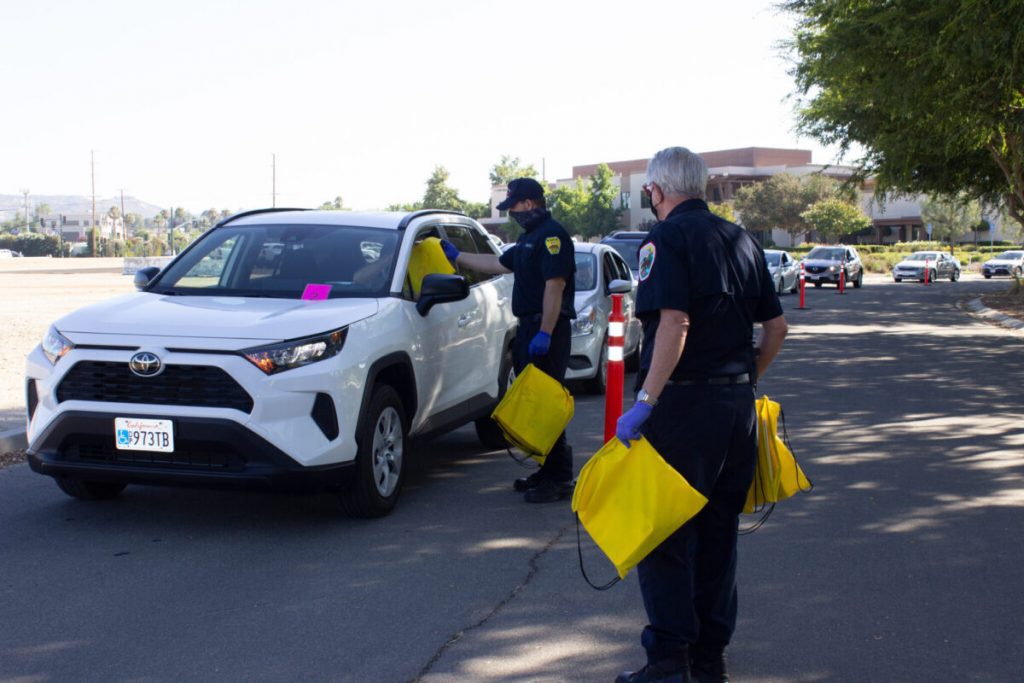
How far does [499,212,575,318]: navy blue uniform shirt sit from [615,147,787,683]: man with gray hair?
2.76 metres

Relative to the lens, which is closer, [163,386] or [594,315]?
[163,386]

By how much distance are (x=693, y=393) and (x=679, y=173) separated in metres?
0.80

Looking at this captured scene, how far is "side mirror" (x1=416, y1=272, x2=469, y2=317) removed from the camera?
22.8 ft

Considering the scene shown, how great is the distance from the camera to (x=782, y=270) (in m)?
33.3

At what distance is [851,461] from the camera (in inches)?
331

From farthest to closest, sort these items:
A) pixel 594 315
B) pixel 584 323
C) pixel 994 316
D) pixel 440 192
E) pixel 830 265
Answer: pixel 440 192 < pixel 830 265 < pixel 994 316 < pixel 594 315 < pixel 584 323

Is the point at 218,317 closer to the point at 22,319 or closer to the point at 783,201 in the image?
the point at 22,319

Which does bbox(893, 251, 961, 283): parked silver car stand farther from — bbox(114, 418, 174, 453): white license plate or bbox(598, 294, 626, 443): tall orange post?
bbox(114, 418, 174, 453): white license plate

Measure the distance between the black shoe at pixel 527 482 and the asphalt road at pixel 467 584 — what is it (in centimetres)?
12

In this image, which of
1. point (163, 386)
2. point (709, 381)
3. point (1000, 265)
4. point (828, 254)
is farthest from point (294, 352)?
point (1000, 265)

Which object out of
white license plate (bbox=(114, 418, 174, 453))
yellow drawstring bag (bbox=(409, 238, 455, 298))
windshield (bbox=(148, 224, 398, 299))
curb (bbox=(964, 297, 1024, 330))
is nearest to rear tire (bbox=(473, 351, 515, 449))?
yellow drawstring bag (bbox=(409, 238, 455, 298))

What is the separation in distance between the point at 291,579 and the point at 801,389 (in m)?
8.51

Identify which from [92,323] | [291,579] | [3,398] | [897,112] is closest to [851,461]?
[291,579]

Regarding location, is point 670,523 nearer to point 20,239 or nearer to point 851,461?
point 851,461
